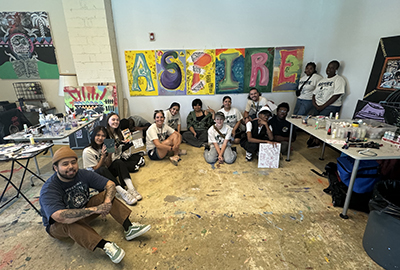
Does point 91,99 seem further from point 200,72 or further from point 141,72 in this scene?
point 200,72

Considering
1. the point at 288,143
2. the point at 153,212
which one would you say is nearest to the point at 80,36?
the point at 153,212

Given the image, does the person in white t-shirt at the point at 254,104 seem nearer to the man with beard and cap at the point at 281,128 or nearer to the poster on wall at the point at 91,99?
the man with beard and cap at the point at 281,128

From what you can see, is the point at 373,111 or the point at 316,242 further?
the point at 373,111

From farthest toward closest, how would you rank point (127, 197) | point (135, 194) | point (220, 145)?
point (220, 145)
point (135, 194)
point (127, 197)

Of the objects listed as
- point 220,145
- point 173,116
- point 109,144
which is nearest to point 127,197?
point 109,144

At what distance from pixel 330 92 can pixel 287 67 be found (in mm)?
1286

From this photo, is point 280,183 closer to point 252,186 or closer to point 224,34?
point 252,186

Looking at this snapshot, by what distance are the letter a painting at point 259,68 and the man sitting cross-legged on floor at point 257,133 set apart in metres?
1.50

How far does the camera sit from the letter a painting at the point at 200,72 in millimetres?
4613

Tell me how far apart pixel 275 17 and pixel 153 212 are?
184 inches

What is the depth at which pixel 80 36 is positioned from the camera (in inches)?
162

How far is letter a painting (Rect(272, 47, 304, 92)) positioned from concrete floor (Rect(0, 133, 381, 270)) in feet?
8.41

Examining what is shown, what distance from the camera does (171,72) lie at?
15.4 ft

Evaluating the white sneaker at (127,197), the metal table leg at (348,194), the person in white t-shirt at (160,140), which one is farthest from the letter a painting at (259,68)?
the white sneaker at (127,197)
